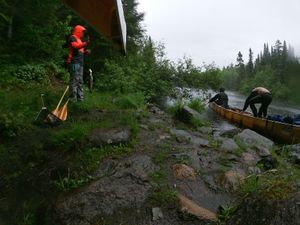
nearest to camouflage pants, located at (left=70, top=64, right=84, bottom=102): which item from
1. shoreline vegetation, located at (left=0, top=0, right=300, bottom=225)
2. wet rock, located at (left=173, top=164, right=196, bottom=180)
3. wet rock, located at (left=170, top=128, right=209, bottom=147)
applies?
shoreline vegetation, located at (left=0, top=0, right=300, bottom=225)

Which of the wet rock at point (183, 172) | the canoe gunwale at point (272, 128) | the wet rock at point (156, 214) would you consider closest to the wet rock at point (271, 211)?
the wet rock at point (156, 214)

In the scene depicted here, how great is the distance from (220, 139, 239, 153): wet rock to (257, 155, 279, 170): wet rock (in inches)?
24.8

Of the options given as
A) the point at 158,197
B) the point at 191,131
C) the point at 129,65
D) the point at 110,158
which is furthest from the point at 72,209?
the point at 129,65

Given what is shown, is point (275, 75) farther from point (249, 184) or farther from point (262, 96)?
point (249, 184)

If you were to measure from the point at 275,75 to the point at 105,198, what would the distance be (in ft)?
242

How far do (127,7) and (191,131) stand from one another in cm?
1150

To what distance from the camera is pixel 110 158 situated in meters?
6.21

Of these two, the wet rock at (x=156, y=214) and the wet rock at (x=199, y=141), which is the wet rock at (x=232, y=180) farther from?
the wet rock at (x=199, y=141)

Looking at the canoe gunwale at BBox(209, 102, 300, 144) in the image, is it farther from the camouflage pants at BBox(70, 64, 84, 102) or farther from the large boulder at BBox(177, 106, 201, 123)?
the camouflage pants at BBox(70, 64, 84, 102)

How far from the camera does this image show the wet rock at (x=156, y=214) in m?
4.71

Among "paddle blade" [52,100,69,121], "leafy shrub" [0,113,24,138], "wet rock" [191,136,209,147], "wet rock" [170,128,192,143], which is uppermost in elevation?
"paddle blade" [52,100,69,121]

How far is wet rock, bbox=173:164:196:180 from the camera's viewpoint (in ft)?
18.8

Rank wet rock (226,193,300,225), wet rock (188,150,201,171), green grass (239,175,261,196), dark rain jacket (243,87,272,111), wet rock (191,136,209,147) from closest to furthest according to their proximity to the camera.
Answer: wet rock (226,193,300,225) → green grass (239,175,261,196) → wet rock (188,150,201,171) → wet rock (191,136,209,147) → dark rain jacket (243,87,272,111)

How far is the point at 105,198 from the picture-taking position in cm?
501
